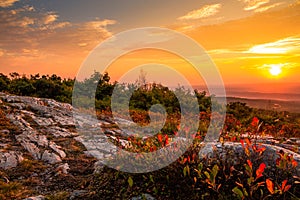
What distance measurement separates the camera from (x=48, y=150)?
331 inches

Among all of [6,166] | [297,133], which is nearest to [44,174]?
[6,166]

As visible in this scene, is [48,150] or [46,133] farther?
[46,133]

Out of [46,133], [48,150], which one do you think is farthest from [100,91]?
[48,150]

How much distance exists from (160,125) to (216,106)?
24.0 feet

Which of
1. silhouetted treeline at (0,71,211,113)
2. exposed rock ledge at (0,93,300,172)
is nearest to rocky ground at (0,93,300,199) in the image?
exposed rock ledge at (0,93,300,172)

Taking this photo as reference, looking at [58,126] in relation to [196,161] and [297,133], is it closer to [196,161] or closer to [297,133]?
[196,161]

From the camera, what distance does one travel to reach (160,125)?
13.1 m

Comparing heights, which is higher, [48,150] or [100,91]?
[100,91]

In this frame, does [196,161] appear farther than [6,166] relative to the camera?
No

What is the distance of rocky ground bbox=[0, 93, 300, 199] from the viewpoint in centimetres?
607

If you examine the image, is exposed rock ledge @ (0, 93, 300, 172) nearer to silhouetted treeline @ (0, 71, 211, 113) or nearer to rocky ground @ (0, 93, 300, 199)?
rocky ground @ (0, 93, 300, 199)

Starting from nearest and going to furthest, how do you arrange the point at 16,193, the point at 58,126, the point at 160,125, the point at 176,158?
the point at 176,158, the point at 16,193, the point at 58,126, the point at 160,125

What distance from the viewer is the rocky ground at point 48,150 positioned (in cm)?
607

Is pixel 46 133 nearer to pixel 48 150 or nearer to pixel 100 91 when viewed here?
pixel 48 150
